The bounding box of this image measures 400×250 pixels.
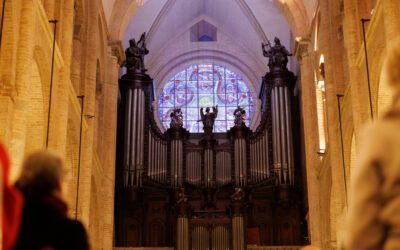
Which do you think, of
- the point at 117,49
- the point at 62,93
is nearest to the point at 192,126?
the point at 117,49

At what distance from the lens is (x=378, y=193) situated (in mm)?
2818

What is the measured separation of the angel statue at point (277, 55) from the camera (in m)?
26.5

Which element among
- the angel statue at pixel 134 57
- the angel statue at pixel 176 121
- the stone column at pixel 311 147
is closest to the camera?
the stone column at pixel 311 147

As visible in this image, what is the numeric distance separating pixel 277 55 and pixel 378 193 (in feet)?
79.1

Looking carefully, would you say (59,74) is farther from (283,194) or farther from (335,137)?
(283,194)

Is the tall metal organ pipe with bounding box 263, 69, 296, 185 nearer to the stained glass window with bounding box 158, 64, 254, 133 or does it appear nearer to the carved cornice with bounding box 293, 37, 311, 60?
the carved cornice with bounding box 293, 37, 311, 60

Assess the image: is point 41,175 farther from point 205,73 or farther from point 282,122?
point 205,73

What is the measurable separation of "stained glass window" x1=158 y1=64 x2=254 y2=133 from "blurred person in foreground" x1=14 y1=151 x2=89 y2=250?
25984 mm

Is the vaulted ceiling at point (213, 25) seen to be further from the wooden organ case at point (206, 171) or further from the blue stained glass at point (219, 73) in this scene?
the wooden organ case at point (206, 171)

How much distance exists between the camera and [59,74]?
50.2 feet

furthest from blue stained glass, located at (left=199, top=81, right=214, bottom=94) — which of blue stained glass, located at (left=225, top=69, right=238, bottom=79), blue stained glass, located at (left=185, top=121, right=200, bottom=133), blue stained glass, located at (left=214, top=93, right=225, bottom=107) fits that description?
blue stained glass, located at (left=185, top=121, right=200, bottom=133)

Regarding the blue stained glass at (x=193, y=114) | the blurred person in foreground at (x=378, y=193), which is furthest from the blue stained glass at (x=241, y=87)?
the blurred person in foreground at (x=378, y=193)

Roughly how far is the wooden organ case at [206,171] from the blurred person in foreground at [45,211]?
2058 centimetres

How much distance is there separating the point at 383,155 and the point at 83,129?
15921 millimetres
